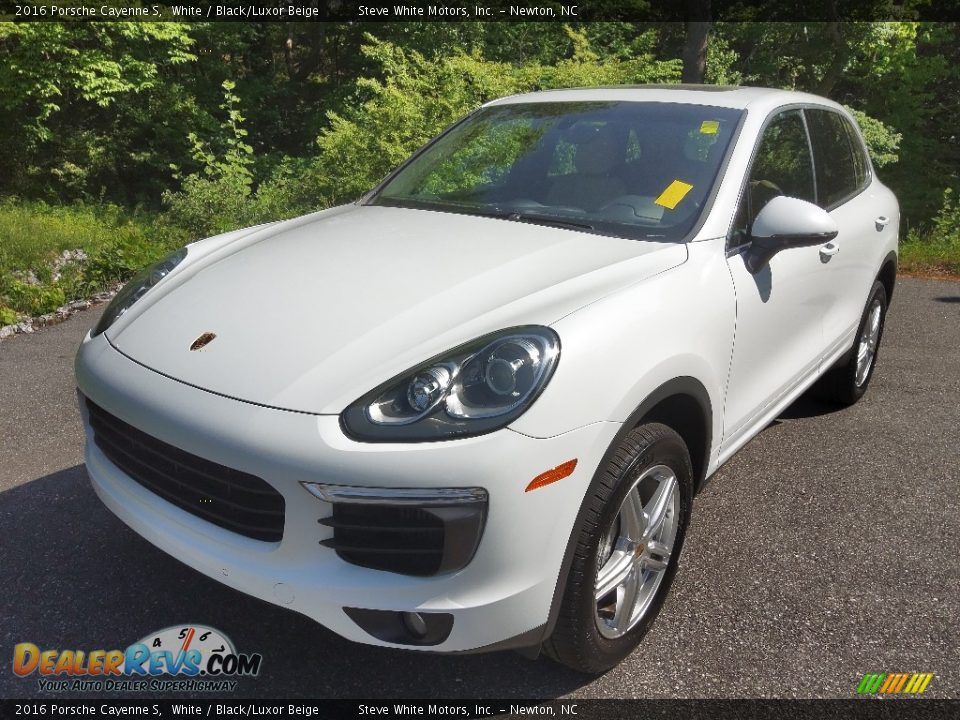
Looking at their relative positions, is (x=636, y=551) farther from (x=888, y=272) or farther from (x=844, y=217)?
(x=888, y=272)

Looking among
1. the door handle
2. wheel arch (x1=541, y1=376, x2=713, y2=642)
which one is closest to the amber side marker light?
wheel arch (x1=541, y1=376, x2=713, y2=642)

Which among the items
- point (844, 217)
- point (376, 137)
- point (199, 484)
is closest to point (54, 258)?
point (376, 137)

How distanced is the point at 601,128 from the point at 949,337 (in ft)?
14.9

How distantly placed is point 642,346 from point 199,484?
49.6 inches

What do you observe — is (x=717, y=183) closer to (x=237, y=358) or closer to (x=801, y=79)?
(x=237, y=358)

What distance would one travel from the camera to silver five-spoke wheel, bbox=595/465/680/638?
236 centimetres

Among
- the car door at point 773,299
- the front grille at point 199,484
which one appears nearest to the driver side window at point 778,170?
the car door at point 773,299

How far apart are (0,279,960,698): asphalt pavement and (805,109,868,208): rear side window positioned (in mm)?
1299

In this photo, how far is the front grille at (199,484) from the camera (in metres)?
2.03

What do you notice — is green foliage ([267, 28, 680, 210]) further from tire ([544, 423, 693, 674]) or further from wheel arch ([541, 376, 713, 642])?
tire ([544, 423, 693, 674])

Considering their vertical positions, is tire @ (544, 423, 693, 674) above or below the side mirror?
below

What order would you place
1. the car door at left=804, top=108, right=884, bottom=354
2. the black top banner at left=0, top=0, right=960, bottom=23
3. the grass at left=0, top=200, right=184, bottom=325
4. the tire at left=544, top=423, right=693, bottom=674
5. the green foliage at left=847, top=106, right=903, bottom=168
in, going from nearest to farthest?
the tire at left=544, top=423, right=693, bottom=674
the car door at left=804, top=108, right=884, bottom=354
the grass at left=0, top=200, right=184, bottom=325
the black top banner at left=0, top=0, right=960, bottom=23
the green foliage at left=847, top=106, right=903, bottom=168

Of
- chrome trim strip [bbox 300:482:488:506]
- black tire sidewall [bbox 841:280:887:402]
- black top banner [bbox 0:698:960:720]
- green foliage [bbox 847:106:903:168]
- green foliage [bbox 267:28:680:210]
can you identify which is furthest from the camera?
green foliage [bbox 847:106:903:168]

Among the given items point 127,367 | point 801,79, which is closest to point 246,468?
point 127,367
